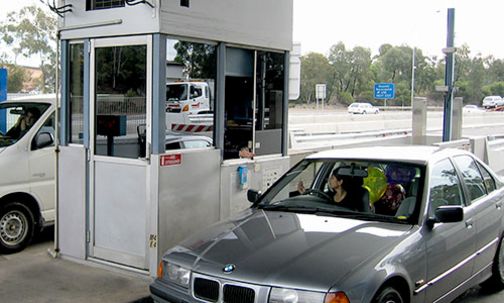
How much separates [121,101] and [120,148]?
0.54m

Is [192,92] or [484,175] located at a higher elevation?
[192,92]

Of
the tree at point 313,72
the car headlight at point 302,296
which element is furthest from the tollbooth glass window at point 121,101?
the tree at point 313,72

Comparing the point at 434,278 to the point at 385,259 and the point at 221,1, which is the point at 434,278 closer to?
the point at 385,259

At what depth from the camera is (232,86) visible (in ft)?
24.0

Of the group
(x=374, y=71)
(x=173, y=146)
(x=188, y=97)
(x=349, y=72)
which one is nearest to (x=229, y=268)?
(x=173, y=146)

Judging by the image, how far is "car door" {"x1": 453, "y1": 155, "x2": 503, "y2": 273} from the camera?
5344 mm

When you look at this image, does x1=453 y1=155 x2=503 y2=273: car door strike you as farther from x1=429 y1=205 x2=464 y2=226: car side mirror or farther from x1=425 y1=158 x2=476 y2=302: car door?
x1=429 y1=205 x2=464 y2=226: car side mirror

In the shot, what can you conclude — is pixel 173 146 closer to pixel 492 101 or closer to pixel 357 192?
pixel 357 192

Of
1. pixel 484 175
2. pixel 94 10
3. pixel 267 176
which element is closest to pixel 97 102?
pixel 94 10

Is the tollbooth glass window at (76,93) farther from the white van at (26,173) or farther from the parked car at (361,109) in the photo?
the parked car at (361,109)

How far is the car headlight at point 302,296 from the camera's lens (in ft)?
11.3

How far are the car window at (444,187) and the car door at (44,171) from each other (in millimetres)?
5061

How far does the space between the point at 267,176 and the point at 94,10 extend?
3.02m

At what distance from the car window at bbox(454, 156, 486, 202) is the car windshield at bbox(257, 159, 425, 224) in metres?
0.82
